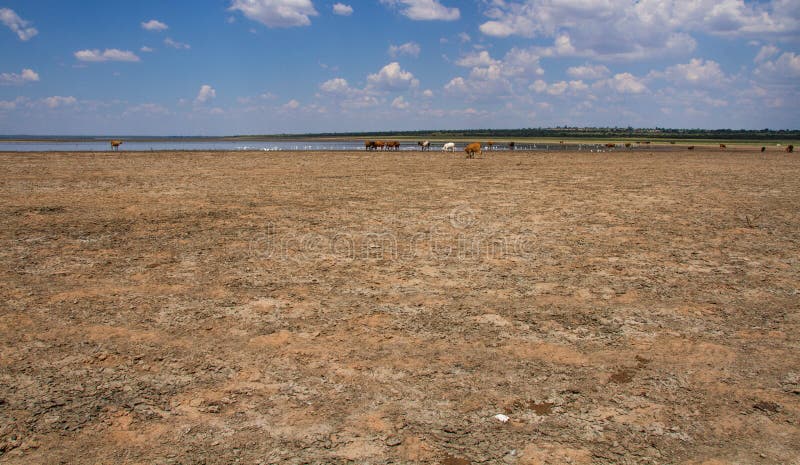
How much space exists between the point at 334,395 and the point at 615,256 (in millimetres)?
6022

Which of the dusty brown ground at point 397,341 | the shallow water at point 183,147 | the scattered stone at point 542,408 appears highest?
the shallow water at point 183,147

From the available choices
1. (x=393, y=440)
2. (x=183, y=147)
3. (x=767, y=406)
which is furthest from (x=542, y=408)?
(x=183, y=147)

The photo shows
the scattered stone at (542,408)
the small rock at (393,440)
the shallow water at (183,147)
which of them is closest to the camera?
the small rock at (393,440)

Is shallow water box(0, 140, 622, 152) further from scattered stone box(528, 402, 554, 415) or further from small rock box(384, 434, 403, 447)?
scattered stone box(528, 402, 554, 415)

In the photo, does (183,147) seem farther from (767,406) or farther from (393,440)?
(767,406)

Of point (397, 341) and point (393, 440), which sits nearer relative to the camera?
point (393, 440)

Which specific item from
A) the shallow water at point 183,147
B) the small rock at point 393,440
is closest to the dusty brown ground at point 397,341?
the small rock at point 393,440

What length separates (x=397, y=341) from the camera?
5.02m

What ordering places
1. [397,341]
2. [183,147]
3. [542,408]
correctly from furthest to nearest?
[183,147], [397,341], [542,408]

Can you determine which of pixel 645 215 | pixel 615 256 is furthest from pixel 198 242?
pixel 645 215

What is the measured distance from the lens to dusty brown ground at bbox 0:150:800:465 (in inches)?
137

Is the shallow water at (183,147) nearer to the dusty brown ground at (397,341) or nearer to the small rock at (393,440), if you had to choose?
the dusty brown ground at (397,341)

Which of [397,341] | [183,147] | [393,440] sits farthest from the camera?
[183,147]

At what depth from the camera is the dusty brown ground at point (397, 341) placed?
11.4ft
